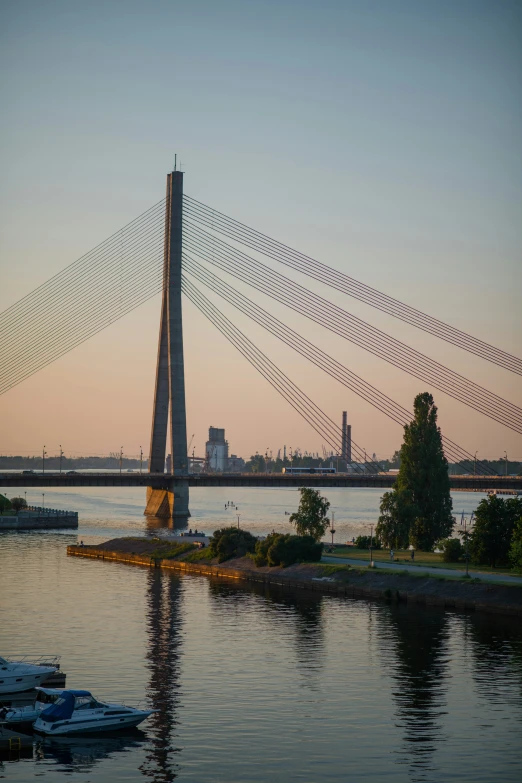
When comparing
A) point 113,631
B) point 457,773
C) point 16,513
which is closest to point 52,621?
point 113,631

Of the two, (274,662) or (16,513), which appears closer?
(274,662)

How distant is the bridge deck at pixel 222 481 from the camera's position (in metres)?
152

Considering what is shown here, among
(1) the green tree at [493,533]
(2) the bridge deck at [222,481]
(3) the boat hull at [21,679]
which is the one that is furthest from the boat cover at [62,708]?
(2) the bridge deck at [222,481]

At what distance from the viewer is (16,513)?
168125 millimetres

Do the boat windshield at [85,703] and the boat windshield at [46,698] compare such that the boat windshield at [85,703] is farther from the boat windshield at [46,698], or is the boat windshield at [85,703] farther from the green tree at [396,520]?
the green tree at [396,520]

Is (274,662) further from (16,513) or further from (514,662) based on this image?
(16,513)

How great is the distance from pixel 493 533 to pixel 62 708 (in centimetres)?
4863

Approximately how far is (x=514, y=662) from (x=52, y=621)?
96.2 feet

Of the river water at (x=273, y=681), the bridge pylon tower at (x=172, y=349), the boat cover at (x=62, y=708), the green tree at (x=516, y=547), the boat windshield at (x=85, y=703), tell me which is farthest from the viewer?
the bridge pylon tower at (x=172, y=349)

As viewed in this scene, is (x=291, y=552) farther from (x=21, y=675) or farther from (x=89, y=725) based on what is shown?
(x=89, y=725)

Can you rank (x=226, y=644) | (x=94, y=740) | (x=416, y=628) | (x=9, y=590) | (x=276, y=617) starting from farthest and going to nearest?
(x=9, y=590) → (x=276, y=617) → (x=416, y=628) → (x=226, y=644) → (x=94, y=740)

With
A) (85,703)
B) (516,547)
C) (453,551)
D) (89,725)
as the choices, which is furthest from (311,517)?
(89,725)

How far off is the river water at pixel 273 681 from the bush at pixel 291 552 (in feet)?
19.5

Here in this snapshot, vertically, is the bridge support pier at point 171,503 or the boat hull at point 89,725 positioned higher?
the bridge support pier at point 171,503
